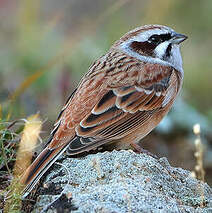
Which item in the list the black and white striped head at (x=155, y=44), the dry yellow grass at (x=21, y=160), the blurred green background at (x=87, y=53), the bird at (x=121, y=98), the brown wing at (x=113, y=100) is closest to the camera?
the dry yellow grass at (x=21, y=160)

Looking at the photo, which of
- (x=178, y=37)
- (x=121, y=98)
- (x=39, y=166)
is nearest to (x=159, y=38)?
(x=178, y=37)

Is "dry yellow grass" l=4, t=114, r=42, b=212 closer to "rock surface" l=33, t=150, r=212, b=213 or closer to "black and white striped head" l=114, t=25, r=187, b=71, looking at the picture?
"rock surface" l=33, t=150, r=212, b=213

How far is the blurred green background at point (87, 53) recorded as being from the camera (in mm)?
9023

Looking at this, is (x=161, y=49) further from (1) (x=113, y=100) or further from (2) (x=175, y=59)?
(1) (x=113, y=100)

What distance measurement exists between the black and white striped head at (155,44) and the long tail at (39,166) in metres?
1.57

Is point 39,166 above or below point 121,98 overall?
below

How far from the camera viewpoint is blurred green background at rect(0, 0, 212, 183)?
9023 millimetres

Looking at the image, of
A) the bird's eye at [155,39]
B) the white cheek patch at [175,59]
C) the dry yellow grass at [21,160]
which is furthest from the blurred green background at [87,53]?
the white cheek patch at [175,59]

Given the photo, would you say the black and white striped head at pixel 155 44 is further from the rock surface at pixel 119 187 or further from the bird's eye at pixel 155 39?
the rock surface at pixel 119 187

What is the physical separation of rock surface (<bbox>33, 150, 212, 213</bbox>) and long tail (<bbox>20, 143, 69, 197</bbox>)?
9cm

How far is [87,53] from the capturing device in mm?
10750

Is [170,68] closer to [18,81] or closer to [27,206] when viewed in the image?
[27,206]

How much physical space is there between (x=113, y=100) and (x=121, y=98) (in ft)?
0.30

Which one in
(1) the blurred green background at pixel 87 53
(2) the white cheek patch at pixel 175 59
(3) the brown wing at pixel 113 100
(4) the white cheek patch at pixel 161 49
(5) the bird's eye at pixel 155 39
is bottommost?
(1) the blurred green background at pixel 87 53
